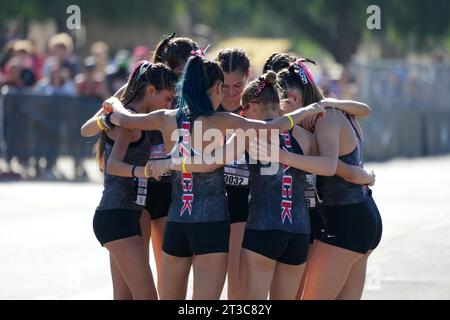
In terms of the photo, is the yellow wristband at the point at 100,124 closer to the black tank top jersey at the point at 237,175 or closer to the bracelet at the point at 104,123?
the bracelet at the point at 104,123

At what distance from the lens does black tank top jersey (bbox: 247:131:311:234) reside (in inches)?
246

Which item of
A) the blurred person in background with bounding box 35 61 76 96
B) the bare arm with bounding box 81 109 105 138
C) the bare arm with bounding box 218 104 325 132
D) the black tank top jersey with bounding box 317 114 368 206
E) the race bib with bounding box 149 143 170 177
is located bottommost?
the blurred person in background with bounding box 35 61 76 96

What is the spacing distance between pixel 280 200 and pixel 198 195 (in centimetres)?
47

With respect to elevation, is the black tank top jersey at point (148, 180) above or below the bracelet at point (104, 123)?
below

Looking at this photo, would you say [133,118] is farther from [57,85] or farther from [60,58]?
[60,58]

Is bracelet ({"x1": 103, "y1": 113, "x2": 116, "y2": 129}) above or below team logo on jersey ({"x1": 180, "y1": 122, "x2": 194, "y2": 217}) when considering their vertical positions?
above

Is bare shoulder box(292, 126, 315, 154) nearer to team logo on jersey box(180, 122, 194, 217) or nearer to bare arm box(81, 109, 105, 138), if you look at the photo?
team logo on jersey box(180, 122, 194, 217)

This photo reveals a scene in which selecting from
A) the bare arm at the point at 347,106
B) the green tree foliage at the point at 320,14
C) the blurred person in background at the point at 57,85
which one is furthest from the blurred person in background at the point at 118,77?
the green tree foliage at the point at 320,14

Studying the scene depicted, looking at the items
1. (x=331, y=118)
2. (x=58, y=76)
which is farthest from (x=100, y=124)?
(x=58, y=76)

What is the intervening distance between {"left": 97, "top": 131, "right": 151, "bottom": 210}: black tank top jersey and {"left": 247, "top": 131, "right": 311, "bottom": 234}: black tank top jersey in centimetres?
91

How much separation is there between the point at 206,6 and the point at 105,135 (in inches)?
1457

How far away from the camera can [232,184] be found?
7.11 meters

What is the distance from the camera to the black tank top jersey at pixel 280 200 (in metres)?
6.25

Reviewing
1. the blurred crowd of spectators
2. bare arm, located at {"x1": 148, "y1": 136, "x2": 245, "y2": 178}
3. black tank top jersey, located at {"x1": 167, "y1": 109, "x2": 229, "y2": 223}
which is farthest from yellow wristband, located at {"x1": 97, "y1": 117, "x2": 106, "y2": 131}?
the blurred crowd of spectators
